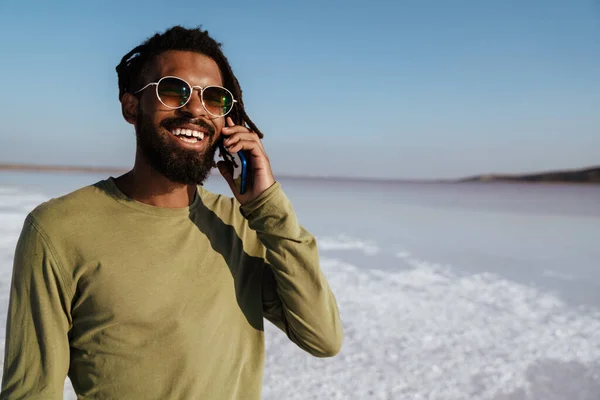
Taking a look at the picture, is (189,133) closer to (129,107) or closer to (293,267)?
(129,107)

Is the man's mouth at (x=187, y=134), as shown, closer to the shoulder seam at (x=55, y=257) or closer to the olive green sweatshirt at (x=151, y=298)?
the olive green sweatshirt at (x=151, y=298)

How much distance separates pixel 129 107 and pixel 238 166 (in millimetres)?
547

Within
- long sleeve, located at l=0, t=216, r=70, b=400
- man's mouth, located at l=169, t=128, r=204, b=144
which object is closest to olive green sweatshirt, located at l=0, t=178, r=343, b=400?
long sleeve, located at l=0, t=216, r=70, b=400

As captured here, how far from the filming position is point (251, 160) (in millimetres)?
1750

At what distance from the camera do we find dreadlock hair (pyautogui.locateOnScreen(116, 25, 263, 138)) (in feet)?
6.12

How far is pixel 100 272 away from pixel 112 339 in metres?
0.22

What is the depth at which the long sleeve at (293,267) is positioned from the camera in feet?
5.43

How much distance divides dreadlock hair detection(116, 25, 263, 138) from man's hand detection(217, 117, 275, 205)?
0.80 feet

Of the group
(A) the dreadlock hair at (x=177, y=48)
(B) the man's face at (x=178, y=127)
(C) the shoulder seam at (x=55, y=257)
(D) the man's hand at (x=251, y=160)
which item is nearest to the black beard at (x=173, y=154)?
(B) the man's face at (x=178, y=127)

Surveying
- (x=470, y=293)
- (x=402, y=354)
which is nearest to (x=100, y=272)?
(x=402, y=354)

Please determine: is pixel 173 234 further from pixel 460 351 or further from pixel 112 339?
pixel 460 351

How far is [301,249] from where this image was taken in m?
1.66

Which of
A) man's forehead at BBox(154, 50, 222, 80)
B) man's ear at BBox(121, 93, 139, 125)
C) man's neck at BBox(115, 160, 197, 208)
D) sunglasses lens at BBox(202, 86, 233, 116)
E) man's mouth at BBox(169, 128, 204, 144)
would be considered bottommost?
man's neck at BBox(115, 160, 197, 208)

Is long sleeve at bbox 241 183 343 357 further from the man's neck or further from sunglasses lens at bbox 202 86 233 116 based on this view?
Result: sunglasses lens at bbox 202 86 233 116
